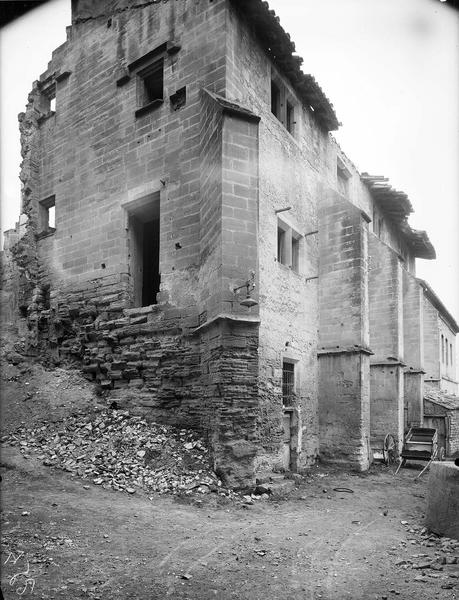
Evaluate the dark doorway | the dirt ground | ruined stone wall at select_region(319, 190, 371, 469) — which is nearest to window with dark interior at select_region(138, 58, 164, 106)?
the dark doorway

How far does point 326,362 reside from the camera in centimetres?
1412

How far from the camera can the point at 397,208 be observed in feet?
73.6

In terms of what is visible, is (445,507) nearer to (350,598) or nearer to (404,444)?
(350,598)

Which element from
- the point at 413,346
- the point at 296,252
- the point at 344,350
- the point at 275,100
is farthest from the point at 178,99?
the point at 413,346

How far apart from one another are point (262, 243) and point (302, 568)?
285 inches

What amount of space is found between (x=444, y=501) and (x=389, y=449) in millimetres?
8510

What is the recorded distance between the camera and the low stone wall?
22.8 ft

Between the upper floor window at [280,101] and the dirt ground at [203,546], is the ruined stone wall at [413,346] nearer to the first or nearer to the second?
the dirt ground at [203,546]

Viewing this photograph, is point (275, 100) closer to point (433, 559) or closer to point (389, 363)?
point (389, 363)

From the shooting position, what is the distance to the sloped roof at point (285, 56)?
11656 mm

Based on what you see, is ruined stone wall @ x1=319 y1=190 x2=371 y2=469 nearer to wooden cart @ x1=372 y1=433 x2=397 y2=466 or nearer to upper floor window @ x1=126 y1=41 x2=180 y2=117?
wooden cart @ x1=372 y1=433 x2=397 y2=466

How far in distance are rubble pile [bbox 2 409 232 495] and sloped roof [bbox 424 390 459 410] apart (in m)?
13.2

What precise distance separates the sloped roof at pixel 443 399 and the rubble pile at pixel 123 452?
13.2 meters

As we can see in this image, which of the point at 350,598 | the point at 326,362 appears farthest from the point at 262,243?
the point at 350,598
